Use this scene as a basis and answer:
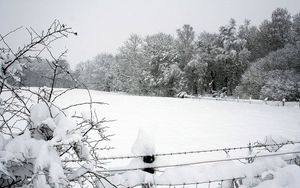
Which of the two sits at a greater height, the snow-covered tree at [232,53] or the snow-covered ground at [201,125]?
the snow-covered tree at [232,53]

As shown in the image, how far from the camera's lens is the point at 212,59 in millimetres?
44875

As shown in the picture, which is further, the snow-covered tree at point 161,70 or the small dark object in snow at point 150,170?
the snow-covered tree at point 161,70

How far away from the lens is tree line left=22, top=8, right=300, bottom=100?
119 feet

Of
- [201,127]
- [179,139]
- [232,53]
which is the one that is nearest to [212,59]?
[232,53]

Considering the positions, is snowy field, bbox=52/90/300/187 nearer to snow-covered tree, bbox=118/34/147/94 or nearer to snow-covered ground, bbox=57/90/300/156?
snow-covered ground, bbox=57/90/300/156

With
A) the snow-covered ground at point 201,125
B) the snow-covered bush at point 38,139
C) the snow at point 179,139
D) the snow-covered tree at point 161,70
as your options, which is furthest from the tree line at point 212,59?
the snow-covered bush at point 38,139

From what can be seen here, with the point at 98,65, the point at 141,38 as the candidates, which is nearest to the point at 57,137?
the point at 141,38

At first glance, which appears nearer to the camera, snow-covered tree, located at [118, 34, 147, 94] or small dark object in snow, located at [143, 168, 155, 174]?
small dark object in snow, located at [143, 168, 155, 174]

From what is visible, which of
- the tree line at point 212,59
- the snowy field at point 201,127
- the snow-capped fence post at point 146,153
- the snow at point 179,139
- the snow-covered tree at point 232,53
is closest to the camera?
the snow at point 179,139

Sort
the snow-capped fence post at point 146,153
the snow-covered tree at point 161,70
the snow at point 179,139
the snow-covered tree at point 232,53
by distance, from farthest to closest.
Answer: the snow-covered tree at point 161,70, the snow-covered tree at point 232,53, the snow-capped fence post at point 146,153, the snow at point 179,139

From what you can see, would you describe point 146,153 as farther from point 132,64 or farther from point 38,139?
point 132,64

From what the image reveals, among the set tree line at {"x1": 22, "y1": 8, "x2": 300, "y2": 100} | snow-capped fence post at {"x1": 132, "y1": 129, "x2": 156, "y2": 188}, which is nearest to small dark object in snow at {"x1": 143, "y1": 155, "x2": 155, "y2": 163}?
snow-capped fence post at {"x1": 132, "y1": 129, "x2": 156, "y2": 188}

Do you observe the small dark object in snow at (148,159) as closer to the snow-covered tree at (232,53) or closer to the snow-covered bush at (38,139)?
the snow-covered bush at (38,139)

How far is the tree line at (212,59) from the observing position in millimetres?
36312
